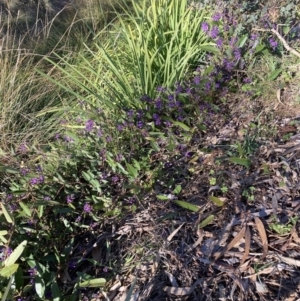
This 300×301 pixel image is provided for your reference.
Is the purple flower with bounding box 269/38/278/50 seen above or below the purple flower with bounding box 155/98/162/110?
above

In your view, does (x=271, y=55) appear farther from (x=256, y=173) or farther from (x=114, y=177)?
(x=114, y=177)

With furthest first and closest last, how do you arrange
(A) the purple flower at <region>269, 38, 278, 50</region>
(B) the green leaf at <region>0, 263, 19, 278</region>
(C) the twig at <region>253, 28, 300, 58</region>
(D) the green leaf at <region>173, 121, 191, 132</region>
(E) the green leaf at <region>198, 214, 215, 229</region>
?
1. (A) the purple flower at <region>269, 38, 278, 50</region>
2. (C) the twig at <region>253, 28, 300, 58</region>
3. (D) the green leaf at <region>173, 121, 191, 132</region>
4. (E) the green leaf at <region>198, 214, 215, 229</region>
5. (B) the green leaf at <region>0, 263, 19, 278</region>

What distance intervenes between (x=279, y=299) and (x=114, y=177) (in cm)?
81

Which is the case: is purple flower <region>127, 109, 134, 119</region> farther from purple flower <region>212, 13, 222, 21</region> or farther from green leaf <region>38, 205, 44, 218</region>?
purple flower <region>212, 13, 222, 21</region>

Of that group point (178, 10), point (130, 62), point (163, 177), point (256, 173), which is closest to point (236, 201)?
point (256, 173)

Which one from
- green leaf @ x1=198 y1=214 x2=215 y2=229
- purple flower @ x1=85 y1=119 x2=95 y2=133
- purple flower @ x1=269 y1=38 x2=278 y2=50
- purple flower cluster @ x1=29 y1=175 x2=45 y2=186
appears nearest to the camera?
green leaf @ x1=198 y1=214 x2=215 y2=229

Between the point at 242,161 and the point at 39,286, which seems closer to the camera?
the point at 39,286

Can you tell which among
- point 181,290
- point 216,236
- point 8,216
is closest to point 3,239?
point 8,216

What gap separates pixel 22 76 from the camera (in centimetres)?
264

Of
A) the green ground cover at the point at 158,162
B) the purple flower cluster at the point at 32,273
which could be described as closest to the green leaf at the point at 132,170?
the green ground cover at the point at 158,162

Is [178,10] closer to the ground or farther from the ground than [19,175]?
farther from the ground

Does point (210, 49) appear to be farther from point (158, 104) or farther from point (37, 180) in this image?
point (37, 180)

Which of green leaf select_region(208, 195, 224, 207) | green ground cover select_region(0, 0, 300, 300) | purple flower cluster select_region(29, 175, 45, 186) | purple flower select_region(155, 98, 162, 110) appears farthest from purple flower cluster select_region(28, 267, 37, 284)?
purple flower select_region(155, 98, 162, 110)

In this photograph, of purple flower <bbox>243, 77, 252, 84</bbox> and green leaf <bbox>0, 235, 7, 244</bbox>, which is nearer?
green leaf <bbox>0, 235, 7, 244</bbox>
